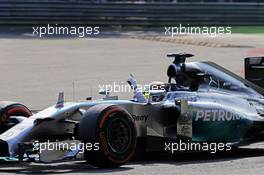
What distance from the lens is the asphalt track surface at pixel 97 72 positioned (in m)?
8.07

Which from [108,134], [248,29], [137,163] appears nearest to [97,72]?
[137,163]

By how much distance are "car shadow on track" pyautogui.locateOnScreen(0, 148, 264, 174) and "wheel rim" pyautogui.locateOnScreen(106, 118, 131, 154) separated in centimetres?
22

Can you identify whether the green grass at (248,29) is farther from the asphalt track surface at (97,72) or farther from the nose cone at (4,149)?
the nose cone at (4,149)

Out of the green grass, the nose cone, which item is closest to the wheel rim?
the nose cone

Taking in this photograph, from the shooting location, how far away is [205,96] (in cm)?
918

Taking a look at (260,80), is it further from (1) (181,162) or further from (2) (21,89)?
(2) (21,89)

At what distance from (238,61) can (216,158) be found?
1291 cm

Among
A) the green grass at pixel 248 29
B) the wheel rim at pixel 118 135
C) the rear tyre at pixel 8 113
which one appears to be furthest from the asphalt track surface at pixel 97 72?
the green grass at pixel 248 29

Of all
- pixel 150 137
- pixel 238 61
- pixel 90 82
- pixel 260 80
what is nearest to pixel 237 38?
pixel 238 61

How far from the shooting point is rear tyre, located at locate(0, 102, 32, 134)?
8.84m

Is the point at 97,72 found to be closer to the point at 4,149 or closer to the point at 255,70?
the point at 255,70

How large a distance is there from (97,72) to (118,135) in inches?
431

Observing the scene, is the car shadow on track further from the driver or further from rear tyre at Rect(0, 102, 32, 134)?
the driver

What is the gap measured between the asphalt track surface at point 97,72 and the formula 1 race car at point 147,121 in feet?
0.70
